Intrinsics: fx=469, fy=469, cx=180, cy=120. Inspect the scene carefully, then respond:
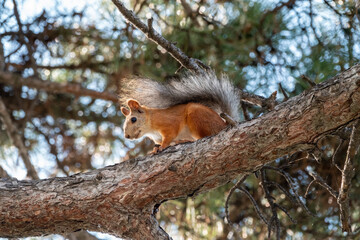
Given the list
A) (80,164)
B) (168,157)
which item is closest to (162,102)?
(168,157)

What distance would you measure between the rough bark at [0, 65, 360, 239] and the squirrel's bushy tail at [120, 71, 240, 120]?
523 mm

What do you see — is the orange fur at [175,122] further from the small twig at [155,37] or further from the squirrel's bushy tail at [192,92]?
the small twig at [155,37]

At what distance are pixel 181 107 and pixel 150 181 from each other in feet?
2.13

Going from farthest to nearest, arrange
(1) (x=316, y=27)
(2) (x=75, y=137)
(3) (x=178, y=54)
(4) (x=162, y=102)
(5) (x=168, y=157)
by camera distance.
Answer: (2) (x=75, y=137), (1) (x=316, y=27), (4) (x=162, y=102), (3) (x=178, y=54), (5) (x=168, y=157)

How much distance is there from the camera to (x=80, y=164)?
10.6 feet

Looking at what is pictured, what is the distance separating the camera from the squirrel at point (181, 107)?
2146 millimetres

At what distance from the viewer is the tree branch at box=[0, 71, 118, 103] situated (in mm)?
2865

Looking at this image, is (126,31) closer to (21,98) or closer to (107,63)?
(107,63)

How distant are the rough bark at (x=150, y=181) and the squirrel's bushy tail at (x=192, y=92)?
20.6 inches

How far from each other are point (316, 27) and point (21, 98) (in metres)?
1.94

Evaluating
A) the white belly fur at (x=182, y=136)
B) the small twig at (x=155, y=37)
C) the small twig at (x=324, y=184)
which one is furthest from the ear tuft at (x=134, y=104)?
the small twig at (x=324, y=184)

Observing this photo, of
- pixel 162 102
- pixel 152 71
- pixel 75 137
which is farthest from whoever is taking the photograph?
pixel 75 137

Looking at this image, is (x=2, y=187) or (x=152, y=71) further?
(x=152, y=71)

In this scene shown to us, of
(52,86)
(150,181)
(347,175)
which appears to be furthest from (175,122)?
(52,86)
